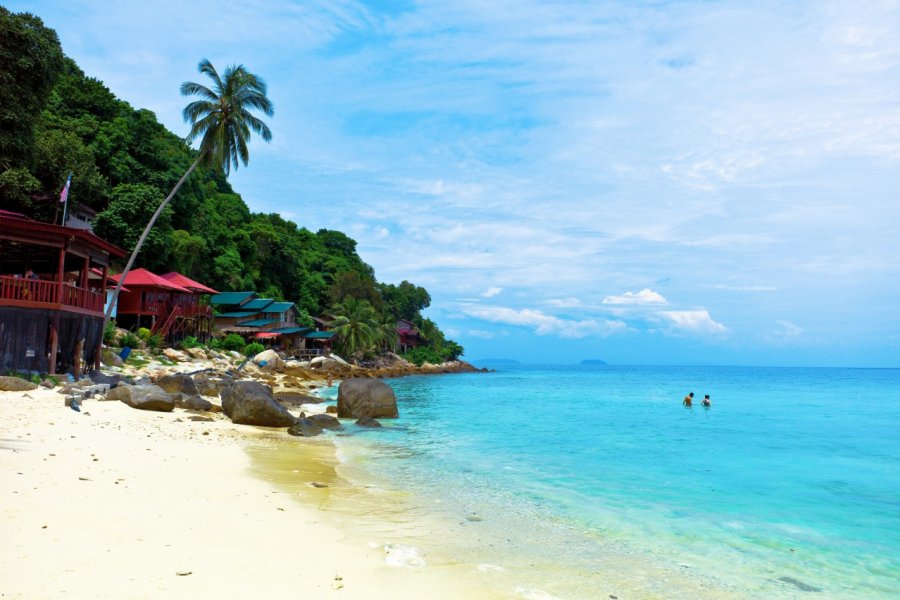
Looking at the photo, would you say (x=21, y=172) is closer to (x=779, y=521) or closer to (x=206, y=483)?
(x=206, y=483)

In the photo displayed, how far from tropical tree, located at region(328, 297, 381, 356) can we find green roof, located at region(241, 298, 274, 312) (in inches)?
339

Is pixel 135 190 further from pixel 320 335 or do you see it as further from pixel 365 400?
pixel 365 400

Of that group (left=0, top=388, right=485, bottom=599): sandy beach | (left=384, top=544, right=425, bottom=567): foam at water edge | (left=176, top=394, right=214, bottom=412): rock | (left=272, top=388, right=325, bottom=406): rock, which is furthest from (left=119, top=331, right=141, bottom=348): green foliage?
(left=384, top=544, right=425, bottom=567): foam at water edge

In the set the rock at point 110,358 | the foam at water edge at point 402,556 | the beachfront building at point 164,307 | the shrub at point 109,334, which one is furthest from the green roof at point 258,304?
the foam at water edge at point 402,556

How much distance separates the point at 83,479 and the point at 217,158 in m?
23.8

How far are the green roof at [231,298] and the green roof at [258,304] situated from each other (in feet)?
2.27

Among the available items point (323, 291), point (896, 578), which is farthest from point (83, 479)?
point (323, 291)

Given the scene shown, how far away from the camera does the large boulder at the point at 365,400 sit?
21.0m

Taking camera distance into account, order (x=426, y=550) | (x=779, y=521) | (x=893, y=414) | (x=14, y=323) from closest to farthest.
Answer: (x=426, y=550)
(x=779, y=521)
(x=14, y=323)
(x=893, y=414)

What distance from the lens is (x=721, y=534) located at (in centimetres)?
873

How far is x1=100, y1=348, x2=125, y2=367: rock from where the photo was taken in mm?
26438

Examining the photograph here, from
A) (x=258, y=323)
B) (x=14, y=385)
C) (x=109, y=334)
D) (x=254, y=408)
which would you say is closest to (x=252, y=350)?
(x=258, y=323)

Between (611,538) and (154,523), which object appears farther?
(611,538)

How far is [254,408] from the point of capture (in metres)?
16.0
